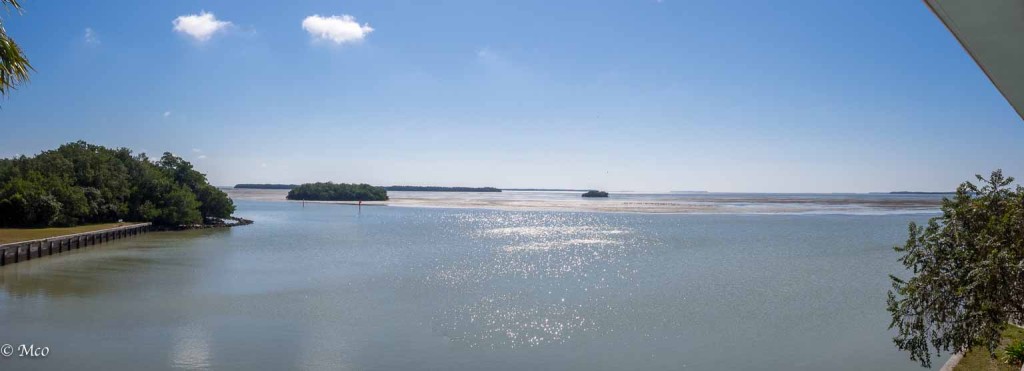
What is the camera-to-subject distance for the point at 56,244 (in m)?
35.3

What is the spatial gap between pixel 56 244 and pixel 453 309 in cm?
2946

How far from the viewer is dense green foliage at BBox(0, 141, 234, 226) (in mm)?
41344

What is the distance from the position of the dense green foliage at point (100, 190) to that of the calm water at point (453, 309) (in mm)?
8034

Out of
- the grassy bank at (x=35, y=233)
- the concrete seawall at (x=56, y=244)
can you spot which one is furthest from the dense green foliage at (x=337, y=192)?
the grassy bank at (x=35, y=233)

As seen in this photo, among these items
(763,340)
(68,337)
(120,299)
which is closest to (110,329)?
(68,337)

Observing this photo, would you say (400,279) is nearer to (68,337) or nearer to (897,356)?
(68,337)

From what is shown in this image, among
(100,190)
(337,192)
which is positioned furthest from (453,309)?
(337,192)

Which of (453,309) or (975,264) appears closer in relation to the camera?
(975,264)

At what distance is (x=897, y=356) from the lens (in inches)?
570

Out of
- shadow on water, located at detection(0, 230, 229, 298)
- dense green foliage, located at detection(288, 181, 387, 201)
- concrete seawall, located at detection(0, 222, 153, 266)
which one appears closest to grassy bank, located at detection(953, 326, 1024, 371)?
shadow on water, located at detection(0, 230, 229, 298)

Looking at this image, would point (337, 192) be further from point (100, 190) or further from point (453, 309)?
point (453, 309)

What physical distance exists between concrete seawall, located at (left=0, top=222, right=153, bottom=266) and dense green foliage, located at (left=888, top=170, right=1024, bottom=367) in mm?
37357

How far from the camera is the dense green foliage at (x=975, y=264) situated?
8.27 metres

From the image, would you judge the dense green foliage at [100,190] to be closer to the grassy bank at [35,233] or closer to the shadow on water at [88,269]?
the grassy bank at [35,233]
